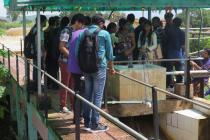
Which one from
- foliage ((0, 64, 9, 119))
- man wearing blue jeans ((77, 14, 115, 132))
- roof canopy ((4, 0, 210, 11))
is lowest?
foliage ((0, 64, 9, 119))

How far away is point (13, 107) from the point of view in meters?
13.6

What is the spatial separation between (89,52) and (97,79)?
0.46 m

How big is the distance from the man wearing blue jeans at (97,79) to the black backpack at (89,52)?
0.05 metres

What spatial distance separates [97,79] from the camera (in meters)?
6.69

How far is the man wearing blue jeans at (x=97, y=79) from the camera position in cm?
650

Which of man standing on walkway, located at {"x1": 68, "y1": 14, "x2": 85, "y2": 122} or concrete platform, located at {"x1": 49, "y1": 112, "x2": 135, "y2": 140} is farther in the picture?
man standing on walkway, located at {"x1": 68, "y1": 14, "x2": 85, "y2": 122}

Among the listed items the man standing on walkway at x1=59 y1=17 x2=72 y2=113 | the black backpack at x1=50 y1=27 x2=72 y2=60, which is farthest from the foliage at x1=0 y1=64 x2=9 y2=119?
the man standing on walkway at x1=59 y1=17 x2=72 y2=113

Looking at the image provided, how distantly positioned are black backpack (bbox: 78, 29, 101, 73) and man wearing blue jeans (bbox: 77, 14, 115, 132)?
0.05 m

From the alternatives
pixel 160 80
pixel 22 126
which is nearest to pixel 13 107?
pixel 22 126

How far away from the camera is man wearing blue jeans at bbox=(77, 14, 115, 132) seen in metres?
6.50

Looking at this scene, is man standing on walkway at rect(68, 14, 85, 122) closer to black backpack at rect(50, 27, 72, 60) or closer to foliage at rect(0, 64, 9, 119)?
black backpack at rect(50, 27, 72, 60)

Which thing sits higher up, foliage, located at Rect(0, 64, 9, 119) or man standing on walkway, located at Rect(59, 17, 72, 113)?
man standing on walkway, located at Rect(59, 17, 72, 113)

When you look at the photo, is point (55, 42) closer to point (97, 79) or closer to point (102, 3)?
point (102, 3)

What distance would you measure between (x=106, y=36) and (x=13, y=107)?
7724 mm
